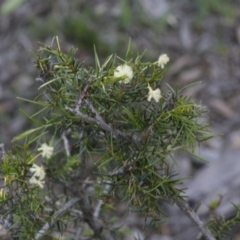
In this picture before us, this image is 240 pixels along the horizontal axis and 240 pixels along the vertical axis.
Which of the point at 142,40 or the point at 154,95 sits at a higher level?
A: the point at 154,95

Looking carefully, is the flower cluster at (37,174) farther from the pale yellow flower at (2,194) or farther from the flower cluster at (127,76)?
the flower cluster at (127,76)

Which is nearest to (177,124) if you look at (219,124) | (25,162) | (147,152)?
(147,152)

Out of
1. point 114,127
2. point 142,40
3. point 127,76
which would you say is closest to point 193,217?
point 114,127

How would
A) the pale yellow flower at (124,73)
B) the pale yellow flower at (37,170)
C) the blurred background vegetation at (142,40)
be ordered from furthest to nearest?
the blurred background vegetation at (142,40)
the pale yellow flower at (37,170)
the pale yellow flower at (124,73)

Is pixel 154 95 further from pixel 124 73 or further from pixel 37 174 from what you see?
pixel 37 174

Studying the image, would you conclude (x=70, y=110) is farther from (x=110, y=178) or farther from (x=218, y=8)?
(x=218, y=8)

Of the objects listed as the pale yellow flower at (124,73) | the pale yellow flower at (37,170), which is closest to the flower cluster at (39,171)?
the pale yellow flower at (37,170)
